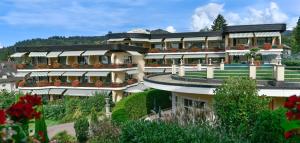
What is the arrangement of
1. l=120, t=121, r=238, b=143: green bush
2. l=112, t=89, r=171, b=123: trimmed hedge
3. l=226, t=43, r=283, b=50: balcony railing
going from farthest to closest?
l=226, t=43, r=283, b=50: balcony railing
l=112, t=89, r=171, b=123: trimmed hedge
l=120, t=121, r=238, b=143: green bush

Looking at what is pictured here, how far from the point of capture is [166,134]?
480 inches

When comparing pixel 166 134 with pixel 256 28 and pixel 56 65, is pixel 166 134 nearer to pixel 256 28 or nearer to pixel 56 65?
pixel 56 65

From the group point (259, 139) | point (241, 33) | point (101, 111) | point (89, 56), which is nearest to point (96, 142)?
point (259, 139)

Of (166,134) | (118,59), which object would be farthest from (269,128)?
(118,59)

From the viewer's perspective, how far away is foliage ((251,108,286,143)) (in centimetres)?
1173

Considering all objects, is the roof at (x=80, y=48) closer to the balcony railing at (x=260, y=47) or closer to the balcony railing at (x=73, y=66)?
the balcony railing at (x=73, y=66)

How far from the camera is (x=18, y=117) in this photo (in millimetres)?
5742

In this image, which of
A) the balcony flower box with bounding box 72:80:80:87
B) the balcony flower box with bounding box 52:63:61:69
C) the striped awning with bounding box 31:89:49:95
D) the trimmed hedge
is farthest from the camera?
the balcony flower box with bounding box 52:63:61:69

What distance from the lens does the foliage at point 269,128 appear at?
11.7 meters

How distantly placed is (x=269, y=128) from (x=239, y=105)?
244 cm

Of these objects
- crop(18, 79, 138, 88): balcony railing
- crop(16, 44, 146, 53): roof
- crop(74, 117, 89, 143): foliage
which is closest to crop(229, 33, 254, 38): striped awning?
crop(16, 44, 146, 53): roof

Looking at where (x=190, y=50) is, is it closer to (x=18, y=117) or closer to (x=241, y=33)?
(x=241, y=33)

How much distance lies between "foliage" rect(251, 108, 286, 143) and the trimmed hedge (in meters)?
15.5

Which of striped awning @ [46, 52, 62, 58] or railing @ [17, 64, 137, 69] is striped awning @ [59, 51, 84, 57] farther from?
railing @ [17, 64, 137, 69]
